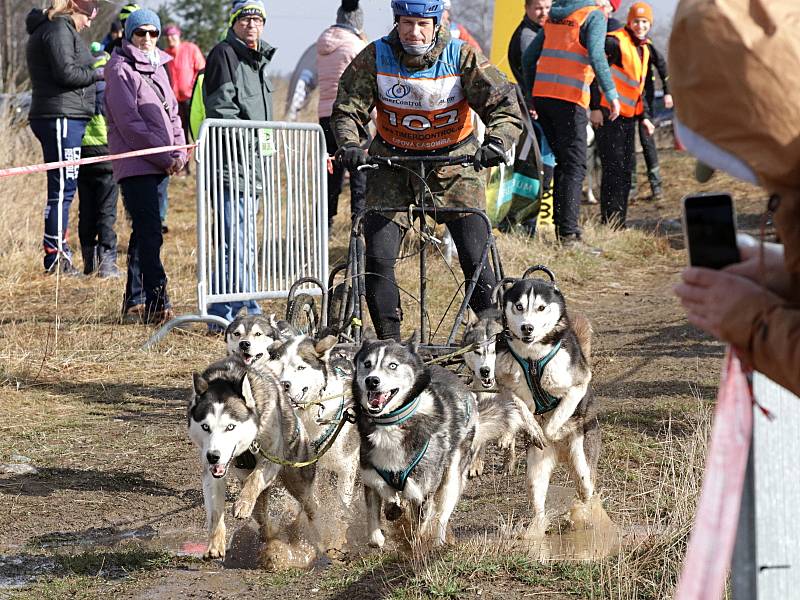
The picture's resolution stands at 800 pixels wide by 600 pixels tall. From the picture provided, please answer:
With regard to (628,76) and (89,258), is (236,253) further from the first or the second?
(628,76)

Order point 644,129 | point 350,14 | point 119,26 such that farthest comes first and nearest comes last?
1. point 644,129
2. point 119,26
3. point 350,14

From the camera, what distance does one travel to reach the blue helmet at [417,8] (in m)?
5.91

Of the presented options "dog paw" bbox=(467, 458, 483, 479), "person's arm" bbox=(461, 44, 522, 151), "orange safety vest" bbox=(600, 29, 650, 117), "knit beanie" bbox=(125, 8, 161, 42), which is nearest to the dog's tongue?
"dog paw" bbox=(467, 458, 483, 479)

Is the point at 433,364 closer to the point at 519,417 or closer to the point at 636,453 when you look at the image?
the point at 519,417

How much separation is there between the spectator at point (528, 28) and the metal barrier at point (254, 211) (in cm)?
384

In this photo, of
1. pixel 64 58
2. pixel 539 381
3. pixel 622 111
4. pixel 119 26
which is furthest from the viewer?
pixel 622 111

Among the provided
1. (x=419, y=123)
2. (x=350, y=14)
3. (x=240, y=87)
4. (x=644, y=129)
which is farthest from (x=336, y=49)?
(x=419, y=123)

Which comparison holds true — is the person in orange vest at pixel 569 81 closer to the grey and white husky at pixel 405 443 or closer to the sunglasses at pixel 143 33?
the sunglasses at pixel 143 33

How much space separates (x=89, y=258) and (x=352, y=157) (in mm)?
5538

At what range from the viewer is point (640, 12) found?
12.9 m

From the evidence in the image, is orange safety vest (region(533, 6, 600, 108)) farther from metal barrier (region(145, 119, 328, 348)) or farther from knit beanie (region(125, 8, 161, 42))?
knit beanie (region(125, 8, 161, 42))

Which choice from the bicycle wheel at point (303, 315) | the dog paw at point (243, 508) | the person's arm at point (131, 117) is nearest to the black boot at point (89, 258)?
the person's arm at point (131, 117)

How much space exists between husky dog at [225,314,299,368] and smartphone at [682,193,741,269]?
12.5 ft

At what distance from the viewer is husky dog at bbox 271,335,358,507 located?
5.37 meters
